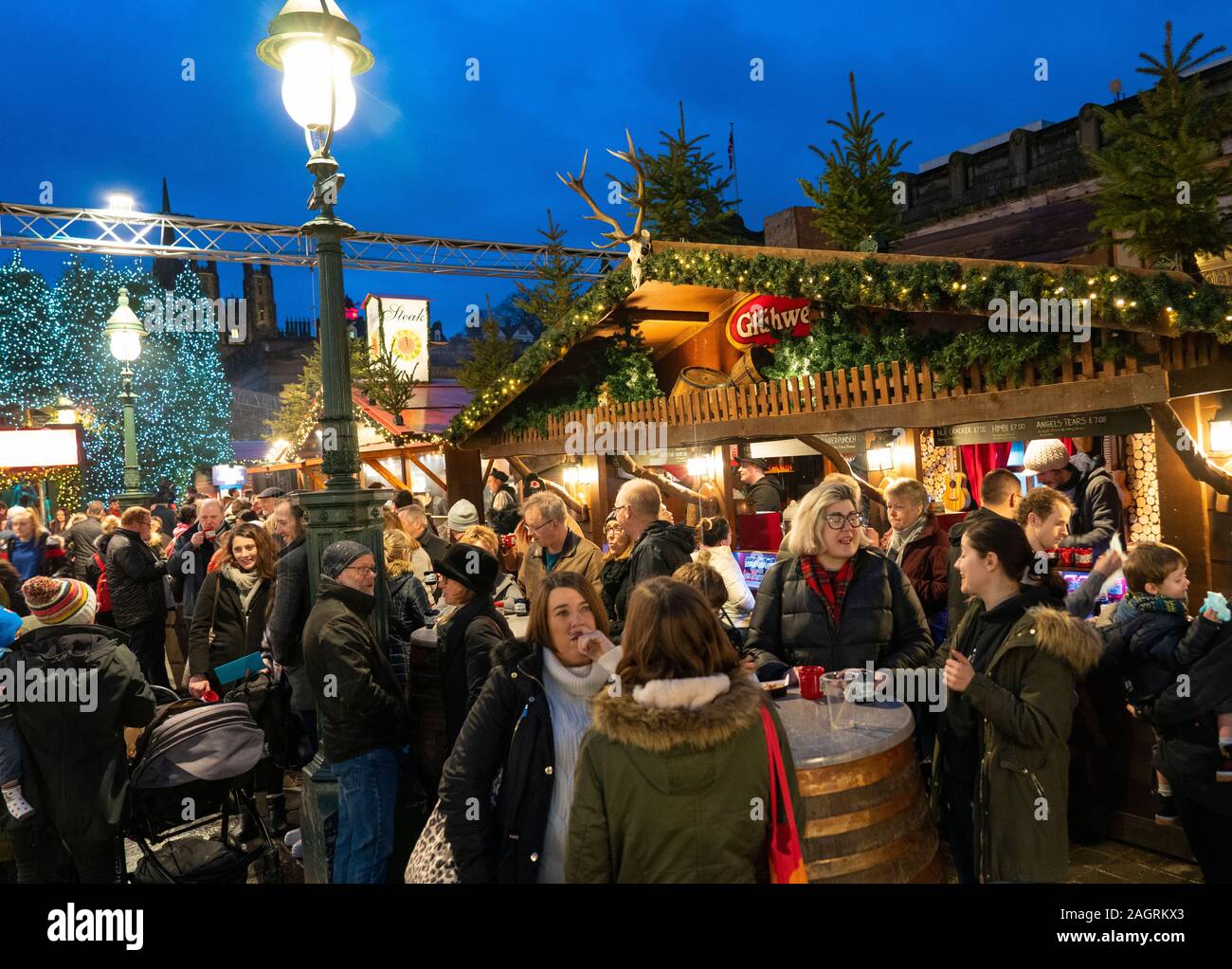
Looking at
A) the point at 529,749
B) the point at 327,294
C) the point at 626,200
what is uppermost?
the point at 626,200

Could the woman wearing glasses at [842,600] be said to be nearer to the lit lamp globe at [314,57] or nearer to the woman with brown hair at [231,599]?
the lit lamp globe at [314,57]

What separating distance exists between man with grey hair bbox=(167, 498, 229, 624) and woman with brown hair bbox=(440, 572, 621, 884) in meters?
6.33

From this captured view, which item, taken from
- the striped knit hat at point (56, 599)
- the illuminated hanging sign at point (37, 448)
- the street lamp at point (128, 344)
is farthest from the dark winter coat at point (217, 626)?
the illuminated hanging sign at point (37, 448)

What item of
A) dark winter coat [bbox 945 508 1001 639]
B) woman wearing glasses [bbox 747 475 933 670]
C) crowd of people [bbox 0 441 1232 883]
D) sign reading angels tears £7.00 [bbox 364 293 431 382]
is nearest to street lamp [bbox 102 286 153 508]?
crowd of people [bbox 0 441 1232 883]

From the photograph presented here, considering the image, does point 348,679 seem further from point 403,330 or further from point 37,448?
point 37,448

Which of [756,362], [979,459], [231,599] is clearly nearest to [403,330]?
[756,362]

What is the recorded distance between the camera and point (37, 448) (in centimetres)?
1703

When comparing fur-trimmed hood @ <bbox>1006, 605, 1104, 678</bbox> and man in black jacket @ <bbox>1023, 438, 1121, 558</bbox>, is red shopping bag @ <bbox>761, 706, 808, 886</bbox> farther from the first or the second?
man in black jacket @ <bbox>1023, 438, 1121, 558</bbox>

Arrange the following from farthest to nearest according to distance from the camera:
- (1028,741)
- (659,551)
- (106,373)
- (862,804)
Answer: (106,373)
(659,551)
(862,804)
(1028,741)

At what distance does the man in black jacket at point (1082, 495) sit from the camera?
625 cm

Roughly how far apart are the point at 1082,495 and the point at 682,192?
20.7ft

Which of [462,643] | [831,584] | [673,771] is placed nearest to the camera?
[673,771]

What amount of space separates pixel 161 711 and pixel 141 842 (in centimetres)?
69
